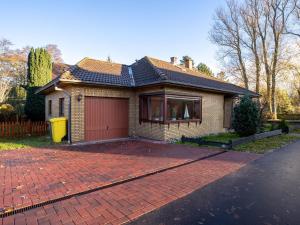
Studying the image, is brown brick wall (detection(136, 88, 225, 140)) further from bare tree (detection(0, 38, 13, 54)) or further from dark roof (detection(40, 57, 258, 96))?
bare tree (detection(0, 38, 13, 54))

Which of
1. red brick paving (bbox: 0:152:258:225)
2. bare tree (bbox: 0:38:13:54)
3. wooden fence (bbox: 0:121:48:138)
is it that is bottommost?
red brick paving (bbox: 0:152:258:225)

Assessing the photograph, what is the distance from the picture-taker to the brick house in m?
9.90

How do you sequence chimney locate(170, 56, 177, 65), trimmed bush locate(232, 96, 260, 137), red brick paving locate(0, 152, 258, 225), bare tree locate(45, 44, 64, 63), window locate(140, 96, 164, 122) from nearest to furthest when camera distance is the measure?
red brick paving locate(0, 152, 258, 225)
window locate(140, 96, 164, 122)
trimmed bush locate(232, 96, 260, 137)
chimney locate(170, 56, 177, 65)
bare tree locate(45, 44, 64, 63)

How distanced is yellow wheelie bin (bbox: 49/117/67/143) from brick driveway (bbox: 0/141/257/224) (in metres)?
1.68

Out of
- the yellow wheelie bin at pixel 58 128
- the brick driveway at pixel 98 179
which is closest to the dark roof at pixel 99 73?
the yellow wheelie bin at pixel 58 128

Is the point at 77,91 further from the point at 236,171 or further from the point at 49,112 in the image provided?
the point at 236,171

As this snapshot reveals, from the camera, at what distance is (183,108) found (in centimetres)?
1162

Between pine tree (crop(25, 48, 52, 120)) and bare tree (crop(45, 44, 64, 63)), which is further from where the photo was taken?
bare tree (crop(45, 44, 64, 63))

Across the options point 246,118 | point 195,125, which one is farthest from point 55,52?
point 246,118

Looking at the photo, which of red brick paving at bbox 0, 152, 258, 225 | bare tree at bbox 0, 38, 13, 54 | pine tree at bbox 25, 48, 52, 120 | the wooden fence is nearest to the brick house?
the wooden fence

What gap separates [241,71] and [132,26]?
17809 millimetres

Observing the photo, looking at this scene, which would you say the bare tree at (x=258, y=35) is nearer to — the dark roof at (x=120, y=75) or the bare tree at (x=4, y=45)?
the dark roof at (x=120, y=75)

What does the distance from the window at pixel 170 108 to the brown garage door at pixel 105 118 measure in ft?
3.69

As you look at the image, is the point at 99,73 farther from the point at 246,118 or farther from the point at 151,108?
the point at 246,118
